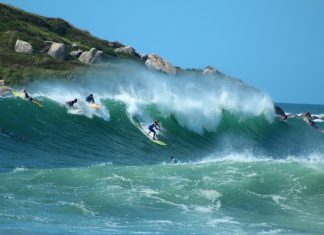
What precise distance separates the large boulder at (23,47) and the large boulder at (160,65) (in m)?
16.1

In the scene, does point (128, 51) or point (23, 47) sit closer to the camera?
point (23, 47)

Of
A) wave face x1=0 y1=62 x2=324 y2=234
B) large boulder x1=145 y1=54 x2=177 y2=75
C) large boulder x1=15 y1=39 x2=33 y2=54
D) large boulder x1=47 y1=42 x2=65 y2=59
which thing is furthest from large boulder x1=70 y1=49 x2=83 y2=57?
wave face x1=0 y1=62 x2=324 y2=234

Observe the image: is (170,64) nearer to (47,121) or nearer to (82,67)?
(82,67)

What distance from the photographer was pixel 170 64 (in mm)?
75750

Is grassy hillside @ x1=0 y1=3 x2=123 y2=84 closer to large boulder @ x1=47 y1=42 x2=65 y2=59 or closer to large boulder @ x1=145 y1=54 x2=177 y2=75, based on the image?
large boulder @ x1=47 y1=42 x2=65 y2=59

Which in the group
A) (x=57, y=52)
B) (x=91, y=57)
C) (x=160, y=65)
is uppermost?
(x=160, y=65)

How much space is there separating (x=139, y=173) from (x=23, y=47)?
43.8 m

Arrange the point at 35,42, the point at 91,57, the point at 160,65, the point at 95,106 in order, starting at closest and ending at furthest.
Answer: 1. the point at 95,106
2. the point at 35,42
3. the point at 91,57
4. the point at 160,65

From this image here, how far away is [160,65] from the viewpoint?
74.9m

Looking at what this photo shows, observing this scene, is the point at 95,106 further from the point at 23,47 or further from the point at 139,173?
the point at 23,47

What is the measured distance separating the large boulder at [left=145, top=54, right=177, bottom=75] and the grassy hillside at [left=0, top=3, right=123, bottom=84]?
4758 mm

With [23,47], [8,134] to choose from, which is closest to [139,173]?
[8,134]

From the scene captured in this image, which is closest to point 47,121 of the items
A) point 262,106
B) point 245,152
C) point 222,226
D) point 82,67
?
point 245,152

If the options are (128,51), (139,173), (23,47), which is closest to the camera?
(139,173)
